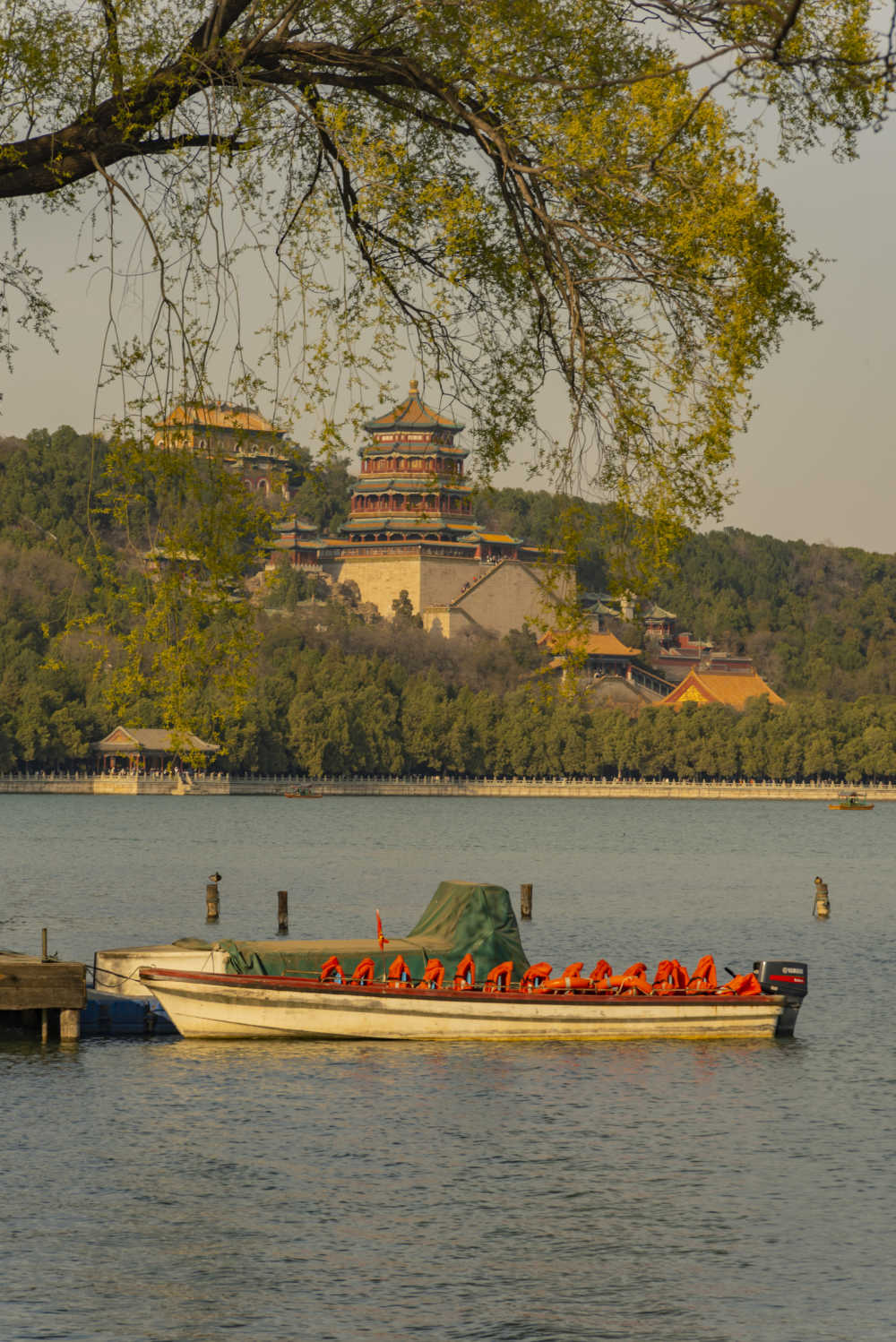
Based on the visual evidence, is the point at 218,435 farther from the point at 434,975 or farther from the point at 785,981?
the point at 785,981

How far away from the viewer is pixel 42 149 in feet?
45.7

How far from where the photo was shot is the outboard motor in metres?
32.8

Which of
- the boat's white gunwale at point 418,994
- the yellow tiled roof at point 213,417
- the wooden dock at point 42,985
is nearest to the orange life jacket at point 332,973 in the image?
the boat's white gunwale at point 418,994

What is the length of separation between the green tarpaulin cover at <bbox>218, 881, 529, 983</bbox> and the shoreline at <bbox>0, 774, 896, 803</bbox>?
437 feet

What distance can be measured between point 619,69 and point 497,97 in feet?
3.22

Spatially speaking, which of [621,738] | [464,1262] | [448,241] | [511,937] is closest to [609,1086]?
[511,937]

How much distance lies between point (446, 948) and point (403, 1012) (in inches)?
52.1

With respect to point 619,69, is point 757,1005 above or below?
below

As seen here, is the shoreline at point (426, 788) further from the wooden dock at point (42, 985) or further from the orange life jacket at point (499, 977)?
the orange life jacket at point (499, 977)

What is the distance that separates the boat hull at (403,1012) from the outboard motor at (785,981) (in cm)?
151

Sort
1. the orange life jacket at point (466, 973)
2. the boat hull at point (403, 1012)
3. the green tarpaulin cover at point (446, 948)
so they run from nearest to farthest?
the boat hull at point (403, 1012) → the orange life jacket at point (466, 973) → the green tarpaulin cover at point (446, 948)

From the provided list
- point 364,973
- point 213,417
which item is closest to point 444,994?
point 364,973

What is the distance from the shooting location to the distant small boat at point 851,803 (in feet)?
561

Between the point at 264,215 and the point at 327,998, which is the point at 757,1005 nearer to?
the point at 327,998
